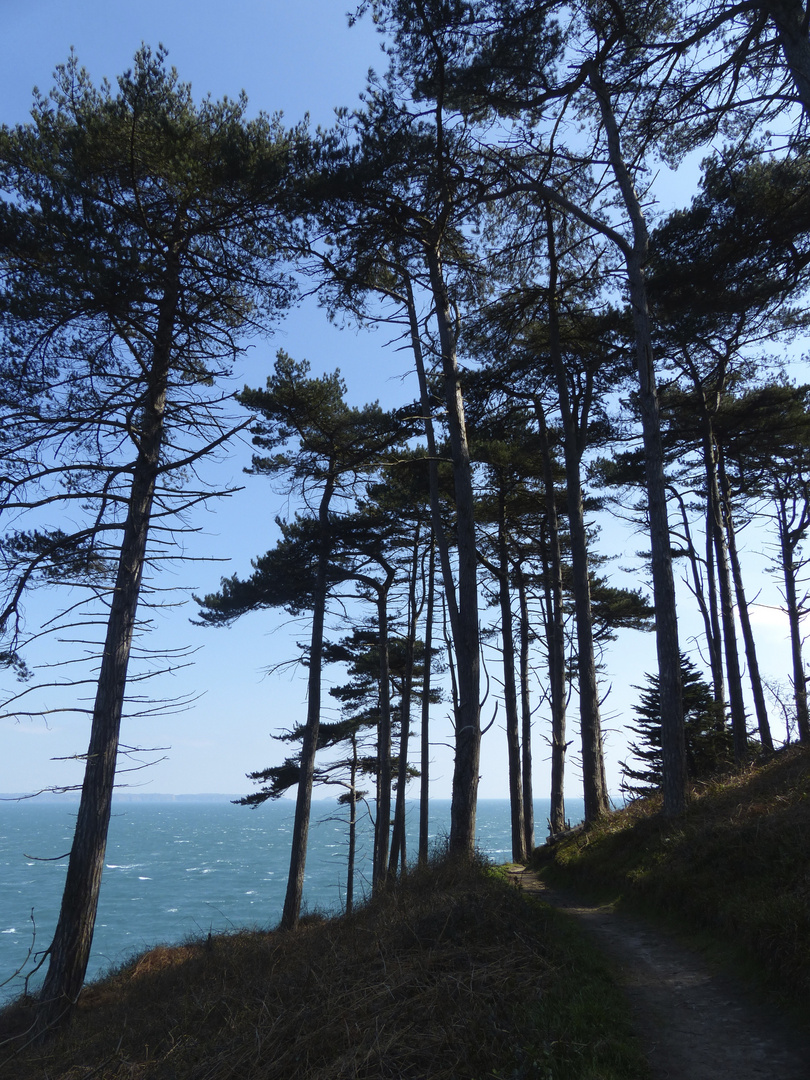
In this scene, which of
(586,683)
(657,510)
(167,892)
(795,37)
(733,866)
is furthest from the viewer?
(167,892)

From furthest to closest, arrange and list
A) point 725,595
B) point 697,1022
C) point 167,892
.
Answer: point 167,892 → point 725,595 → point 697,1022

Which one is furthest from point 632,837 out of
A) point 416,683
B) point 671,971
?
point 416,683

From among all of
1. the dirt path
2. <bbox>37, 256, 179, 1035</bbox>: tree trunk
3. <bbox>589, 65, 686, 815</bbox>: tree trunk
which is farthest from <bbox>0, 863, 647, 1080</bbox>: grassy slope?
<bbox>589, 65, 686, 815</bbox>: tree trunk

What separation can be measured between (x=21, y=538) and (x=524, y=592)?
560 inches

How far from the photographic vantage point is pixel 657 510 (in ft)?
30.7

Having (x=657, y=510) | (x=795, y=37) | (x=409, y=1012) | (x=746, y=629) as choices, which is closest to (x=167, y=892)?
(x=746, y=629)

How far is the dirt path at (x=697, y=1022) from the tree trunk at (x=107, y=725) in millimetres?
5543

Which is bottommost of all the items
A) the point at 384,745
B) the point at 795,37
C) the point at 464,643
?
the point at 384,745

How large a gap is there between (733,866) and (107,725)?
7168mm

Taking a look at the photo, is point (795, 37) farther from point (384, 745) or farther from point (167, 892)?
point (167, 892)

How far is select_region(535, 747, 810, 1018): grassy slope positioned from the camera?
4.86 metres

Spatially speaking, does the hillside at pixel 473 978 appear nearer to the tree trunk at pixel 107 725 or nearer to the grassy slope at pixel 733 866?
the grassy slope at pixel 733 866

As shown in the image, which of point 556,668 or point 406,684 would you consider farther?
point 406,684

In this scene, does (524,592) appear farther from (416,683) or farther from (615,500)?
(416,683)
